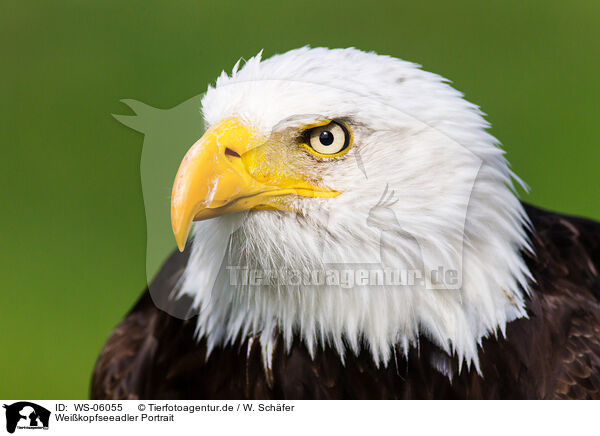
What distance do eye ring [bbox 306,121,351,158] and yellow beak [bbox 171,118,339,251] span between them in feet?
0.15

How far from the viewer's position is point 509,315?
3.22 feet

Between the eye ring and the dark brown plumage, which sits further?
the dark brown plumage

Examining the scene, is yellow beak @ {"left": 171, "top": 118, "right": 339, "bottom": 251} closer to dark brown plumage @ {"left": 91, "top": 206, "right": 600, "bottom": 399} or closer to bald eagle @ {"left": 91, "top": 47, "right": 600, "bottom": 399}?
bald eagle @ {"left": 91, "top": 47, "right": 600, "bottom": 399}

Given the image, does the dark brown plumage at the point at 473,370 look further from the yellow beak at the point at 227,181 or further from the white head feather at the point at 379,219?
the yellow beak at the point at 227,181

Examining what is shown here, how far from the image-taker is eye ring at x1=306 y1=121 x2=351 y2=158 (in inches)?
33.9

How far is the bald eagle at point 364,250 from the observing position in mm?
869

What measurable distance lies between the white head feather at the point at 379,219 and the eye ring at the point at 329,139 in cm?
1

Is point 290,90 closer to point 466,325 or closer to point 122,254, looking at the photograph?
point 466,325

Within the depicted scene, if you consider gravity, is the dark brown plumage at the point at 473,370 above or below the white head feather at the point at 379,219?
below
